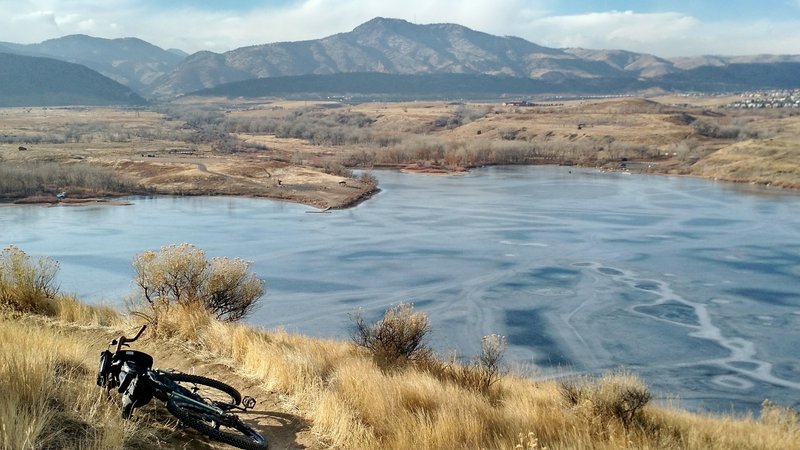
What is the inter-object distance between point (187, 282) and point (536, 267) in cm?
1806

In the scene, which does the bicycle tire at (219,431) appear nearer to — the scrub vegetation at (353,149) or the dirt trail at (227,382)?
the dirt trail at (227,382)

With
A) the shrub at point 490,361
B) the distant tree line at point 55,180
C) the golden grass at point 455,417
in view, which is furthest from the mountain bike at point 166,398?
the distant tree line at point 55,180

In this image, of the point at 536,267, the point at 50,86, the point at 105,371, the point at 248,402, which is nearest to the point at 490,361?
the point at 248,402

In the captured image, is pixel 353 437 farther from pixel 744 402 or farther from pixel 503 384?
pixel 744 402

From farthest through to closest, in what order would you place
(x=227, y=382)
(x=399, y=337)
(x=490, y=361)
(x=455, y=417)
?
(x=399, y=337)
(x=490, y=361)
(x=227, y=382)
(x=455, y=417)

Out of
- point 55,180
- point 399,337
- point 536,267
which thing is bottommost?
point 536,267

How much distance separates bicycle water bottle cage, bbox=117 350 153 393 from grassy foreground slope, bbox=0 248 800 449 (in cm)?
19

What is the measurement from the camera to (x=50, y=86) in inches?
7146

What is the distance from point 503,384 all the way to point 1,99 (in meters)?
187

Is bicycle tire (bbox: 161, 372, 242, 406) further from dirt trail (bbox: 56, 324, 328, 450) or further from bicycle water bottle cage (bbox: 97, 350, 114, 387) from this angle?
bicycle water bottle cage (bbox: 97, 350, 114, 387)

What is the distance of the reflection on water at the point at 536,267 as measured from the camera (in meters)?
17.5

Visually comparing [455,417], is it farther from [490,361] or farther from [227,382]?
[490,361]

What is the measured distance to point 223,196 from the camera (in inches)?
1913

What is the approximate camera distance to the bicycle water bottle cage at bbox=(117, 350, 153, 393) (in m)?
4.98
